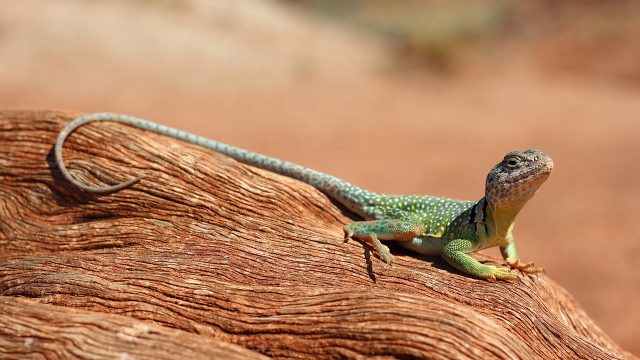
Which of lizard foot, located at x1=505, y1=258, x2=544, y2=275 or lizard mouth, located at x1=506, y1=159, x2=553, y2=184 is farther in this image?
lizard foot, located at x1=505, y1=258, x2=544, y2=275

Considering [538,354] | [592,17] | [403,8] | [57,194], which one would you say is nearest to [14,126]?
[57,194]

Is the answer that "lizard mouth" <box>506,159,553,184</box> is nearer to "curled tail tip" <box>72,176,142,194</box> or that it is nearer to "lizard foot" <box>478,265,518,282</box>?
"lizard foot" <box>478,265,518,282</box>

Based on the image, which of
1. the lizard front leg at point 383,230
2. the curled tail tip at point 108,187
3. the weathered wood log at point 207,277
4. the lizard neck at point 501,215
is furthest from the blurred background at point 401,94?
the curled tail tip at point 108,187

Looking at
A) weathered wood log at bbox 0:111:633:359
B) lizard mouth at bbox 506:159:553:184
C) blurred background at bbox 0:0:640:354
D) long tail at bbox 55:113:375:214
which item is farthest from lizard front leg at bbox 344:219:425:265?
blurred background at bbox 0:0:640:354

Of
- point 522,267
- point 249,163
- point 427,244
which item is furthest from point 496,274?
point 249,163

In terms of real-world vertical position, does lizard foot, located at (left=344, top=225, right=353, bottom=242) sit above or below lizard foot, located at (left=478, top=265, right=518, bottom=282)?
above

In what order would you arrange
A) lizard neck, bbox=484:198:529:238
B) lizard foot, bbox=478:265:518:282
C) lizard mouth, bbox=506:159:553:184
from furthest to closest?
lizard neck, bbox=484:198:529:238 < lizard mouth, bbox=506:159:553:184 < lizard foot, bbox=478:265:518:282
